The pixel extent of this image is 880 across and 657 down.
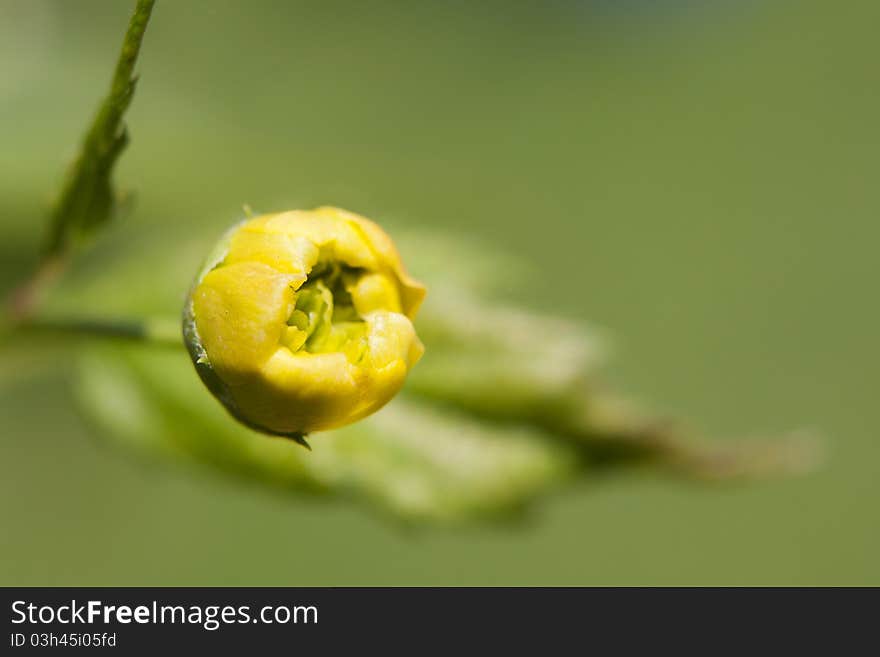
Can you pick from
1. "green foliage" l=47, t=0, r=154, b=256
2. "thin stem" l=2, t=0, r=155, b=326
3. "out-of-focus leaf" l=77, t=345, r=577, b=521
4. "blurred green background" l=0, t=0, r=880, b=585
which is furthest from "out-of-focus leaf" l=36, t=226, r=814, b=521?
"blurred green background" l=0, t=0, r=880, b=585

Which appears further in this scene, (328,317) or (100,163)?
(100,163)

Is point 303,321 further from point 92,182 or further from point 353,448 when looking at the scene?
point 353,448

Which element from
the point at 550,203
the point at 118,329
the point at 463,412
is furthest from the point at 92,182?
the point at 550,203

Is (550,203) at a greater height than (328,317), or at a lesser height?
greater

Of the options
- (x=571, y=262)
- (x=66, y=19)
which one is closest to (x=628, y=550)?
(x=571, y=262)

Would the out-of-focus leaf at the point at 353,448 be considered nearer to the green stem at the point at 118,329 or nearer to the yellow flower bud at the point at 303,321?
the green stem at the point at 118,329
